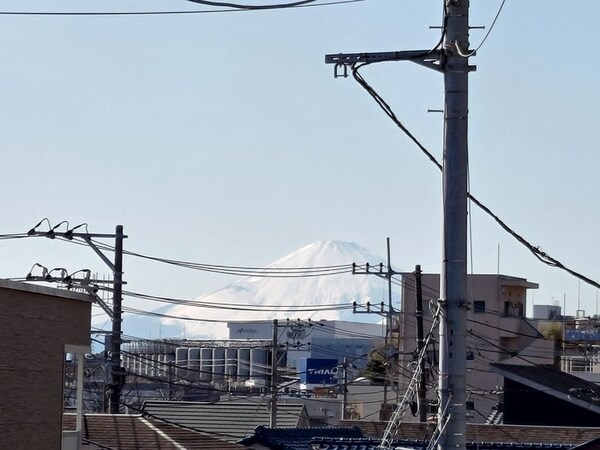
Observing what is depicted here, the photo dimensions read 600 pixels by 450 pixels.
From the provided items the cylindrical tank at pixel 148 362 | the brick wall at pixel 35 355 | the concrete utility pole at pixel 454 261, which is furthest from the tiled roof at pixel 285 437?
the concrete utility pole at pixel 454 261

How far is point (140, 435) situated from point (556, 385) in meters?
20.7

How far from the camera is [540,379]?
44.0m

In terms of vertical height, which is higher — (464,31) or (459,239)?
(464,31)

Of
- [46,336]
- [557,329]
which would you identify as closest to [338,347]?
[557,329]

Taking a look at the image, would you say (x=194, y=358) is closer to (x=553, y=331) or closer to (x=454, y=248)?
(x=553, y=331)

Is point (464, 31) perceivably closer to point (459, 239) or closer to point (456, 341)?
point (459, 239)

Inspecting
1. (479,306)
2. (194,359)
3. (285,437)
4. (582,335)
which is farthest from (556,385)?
(194,359)

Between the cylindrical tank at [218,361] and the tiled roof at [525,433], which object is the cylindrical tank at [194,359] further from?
the tiled roof at [525,433]

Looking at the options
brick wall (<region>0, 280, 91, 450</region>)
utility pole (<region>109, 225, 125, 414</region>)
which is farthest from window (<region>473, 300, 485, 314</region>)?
brick wall (<region>0, 280, 91, 450</region>)

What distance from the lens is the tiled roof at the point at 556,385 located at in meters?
41.9

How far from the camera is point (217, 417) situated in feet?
116

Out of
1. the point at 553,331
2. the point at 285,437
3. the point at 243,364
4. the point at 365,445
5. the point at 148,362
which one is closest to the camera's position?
the point at 365,445

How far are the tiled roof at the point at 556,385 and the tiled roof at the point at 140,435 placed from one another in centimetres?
1786

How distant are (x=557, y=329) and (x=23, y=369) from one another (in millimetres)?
73418
